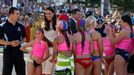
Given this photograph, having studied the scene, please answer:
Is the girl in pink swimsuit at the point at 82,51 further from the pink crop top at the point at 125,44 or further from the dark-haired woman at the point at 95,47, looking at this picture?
the pink crop top at the point at 125,44

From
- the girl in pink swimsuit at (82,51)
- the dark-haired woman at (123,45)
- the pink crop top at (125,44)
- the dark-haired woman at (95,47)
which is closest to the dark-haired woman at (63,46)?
the girl in pink swimsuit at (82,51)

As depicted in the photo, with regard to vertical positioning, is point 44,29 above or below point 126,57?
above

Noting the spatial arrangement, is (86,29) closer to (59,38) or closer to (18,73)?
(59,38)

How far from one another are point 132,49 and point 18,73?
8.35ft

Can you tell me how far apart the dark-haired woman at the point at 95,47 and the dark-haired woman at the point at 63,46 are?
101 cm

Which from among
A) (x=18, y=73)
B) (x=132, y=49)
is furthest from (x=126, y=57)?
(x=18, y=73)

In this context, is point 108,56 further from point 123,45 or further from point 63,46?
point 63,46

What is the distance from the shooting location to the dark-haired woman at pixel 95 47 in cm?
904

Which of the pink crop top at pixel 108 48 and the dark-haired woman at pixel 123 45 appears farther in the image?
the pink crop top at pixel 108 48

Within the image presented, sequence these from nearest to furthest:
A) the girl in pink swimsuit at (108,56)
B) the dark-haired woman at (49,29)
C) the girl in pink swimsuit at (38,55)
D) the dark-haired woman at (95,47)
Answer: the girl in pink swimsuit at (38,55)
the dark-haired woman at (49,29)
the dark-haired woman at (95,47)
the girl in pink swimsuit at (108,56)

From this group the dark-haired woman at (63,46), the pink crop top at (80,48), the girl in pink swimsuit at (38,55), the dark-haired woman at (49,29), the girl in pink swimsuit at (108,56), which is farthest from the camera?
the girl in pink swimsuit at (108,56)

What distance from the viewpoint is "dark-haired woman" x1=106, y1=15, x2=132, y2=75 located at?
8812mm

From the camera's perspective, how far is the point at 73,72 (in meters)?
8.30

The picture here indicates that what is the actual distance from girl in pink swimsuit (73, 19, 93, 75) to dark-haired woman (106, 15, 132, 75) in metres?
0.64
